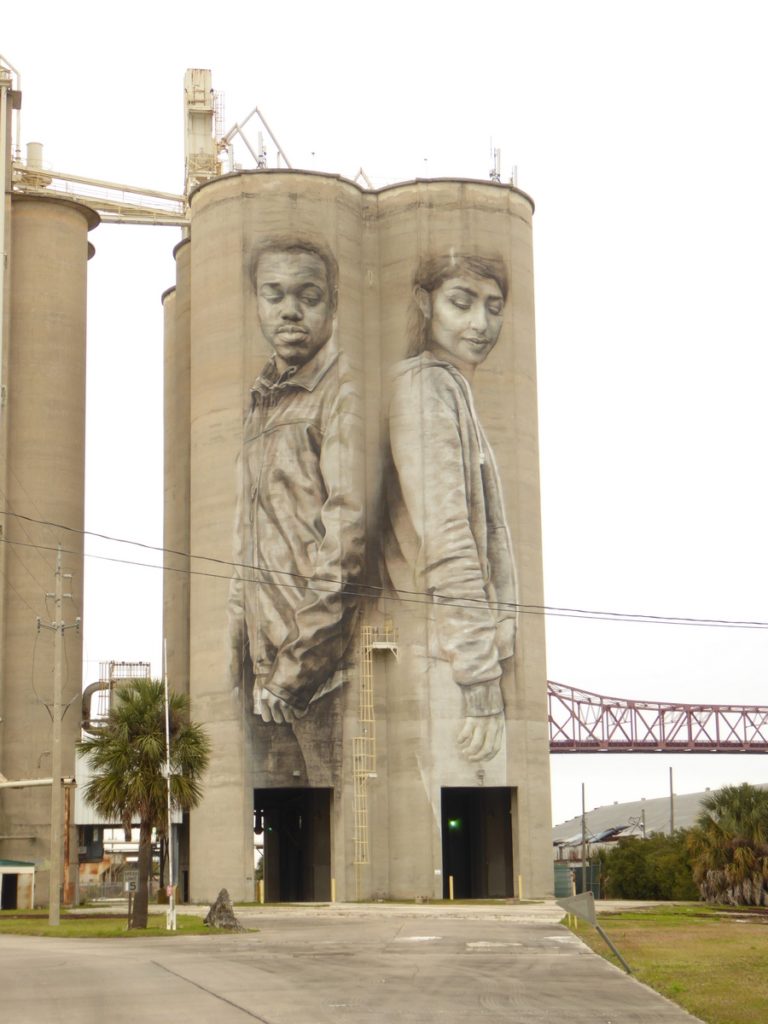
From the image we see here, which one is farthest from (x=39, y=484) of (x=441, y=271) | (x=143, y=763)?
(x=143, y=763)

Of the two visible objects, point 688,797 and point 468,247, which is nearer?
point 468,247

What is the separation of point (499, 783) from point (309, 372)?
1977 centimetres

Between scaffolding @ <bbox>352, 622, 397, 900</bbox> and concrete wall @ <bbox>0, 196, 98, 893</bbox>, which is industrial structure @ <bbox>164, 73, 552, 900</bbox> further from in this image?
concrete wall @ <bbox>0, 196, 98, 893</bbox>

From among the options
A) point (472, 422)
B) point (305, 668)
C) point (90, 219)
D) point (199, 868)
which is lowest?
point (199, 868)

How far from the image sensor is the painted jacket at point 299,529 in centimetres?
6366

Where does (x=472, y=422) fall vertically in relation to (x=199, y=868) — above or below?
above

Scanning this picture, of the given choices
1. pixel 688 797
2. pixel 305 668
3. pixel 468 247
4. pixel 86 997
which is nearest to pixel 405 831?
pixel 305 668

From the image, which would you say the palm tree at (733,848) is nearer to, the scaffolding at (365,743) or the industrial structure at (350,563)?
the industrial structure at (350,563)

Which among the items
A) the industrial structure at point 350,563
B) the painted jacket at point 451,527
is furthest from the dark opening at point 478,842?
the painted jacket at point 451,527

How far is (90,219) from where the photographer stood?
81.8m

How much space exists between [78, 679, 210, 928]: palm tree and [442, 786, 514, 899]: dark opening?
971 inches

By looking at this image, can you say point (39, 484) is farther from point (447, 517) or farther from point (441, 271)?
point (441, 271)

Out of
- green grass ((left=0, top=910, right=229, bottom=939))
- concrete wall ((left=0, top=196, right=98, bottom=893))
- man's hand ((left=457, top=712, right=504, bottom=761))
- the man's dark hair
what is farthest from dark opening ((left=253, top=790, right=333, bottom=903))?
the man's dark hair

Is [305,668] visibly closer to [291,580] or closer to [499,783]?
[291,580]
